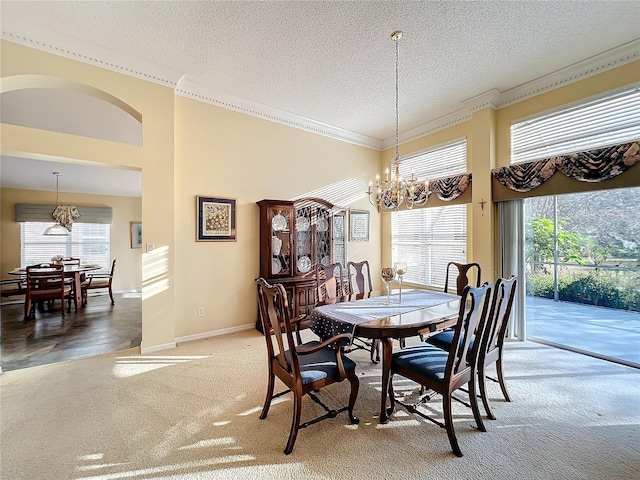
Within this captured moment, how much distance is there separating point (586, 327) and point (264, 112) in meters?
5.82

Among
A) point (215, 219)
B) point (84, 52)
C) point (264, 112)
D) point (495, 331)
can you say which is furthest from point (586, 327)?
point (84, 52)

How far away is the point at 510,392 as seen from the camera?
258cm

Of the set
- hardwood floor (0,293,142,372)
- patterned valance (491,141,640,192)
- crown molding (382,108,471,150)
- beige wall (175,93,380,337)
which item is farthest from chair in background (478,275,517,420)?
hardwood floor (0,293,142,372)

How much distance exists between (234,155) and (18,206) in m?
6.80

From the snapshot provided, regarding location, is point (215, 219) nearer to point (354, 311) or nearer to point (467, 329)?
point (354, 311)

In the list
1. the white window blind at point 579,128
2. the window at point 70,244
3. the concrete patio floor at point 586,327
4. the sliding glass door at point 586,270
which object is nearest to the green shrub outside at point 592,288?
the sliding glass door at point 586,270

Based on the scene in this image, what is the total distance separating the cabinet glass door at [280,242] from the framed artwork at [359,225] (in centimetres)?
156

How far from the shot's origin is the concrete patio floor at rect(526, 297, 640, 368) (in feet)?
11.5

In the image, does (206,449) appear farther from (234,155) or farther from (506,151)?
(506,151)

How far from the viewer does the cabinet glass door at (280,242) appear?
14.1 feet

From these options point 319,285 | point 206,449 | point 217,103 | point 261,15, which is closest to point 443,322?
point 319,285

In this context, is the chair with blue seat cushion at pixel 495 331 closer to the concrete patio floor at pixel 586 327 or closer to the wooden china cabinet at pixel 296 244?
the concrete patio floor at pixel 586 327

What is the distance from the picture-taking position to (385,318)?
7.53 ft

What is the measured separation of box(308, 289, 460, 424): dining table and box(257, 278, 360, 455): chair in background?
0.60ft
